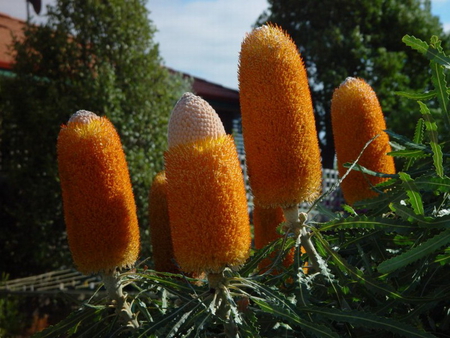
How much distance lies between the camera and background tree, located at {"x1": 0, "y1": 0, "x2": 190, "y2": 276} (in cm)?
732

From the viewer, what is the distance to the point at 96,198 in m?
1.65

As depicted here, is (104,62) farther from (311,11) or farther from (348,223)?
(311,11)

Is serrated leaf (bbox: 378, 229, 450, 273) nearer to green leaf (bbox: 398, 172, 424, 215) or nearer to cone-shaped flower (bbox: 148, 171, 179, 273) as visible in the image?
green leaf (bbox: 398, 172, 424, 215)

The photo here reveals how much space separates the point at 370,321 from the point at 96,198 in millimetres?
855

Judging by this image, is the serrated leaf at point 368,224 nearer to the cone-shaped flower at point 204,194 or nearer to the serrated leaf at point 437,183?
the serrated leaf at point 437,183

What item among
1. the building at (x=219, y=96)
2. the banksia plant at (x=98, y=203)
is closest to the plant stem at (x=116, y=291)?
the banksia plant at (x=98, y=203)

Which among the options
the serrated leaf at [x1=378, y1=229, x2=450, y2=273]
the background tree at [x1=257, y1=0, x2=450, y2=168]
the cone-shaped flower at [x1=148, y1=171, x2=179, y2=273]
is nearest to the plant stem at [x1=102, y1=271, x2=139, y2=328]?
the cone-shaped flower at [x1=148, y1=171, x2=179, y2=273]

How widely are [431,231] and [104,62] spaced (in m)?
6.74

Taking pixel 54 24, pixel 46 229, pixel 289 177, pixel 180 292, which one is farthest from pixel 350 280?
pixel 54 24

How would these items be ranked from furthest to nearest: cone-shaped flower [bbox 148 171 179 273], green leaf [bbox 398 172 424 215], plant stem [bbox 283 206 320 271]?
cone-shaped flower [bbox 148 171 179 273] → plant stem [bbox 283 206 320 271] → green leaf [bbox 398 172 424 215]

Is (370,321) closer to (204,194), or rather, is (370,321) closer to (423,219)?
(423,219)

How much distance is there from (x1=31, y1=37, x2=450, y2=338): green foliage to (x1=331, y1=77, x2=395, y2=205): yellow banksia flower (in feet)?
1.45

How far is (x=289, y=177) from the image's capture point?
1.51 metres

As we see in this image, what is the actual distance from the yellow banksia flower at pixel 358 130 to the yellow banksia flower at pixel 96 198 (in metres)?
0.88
